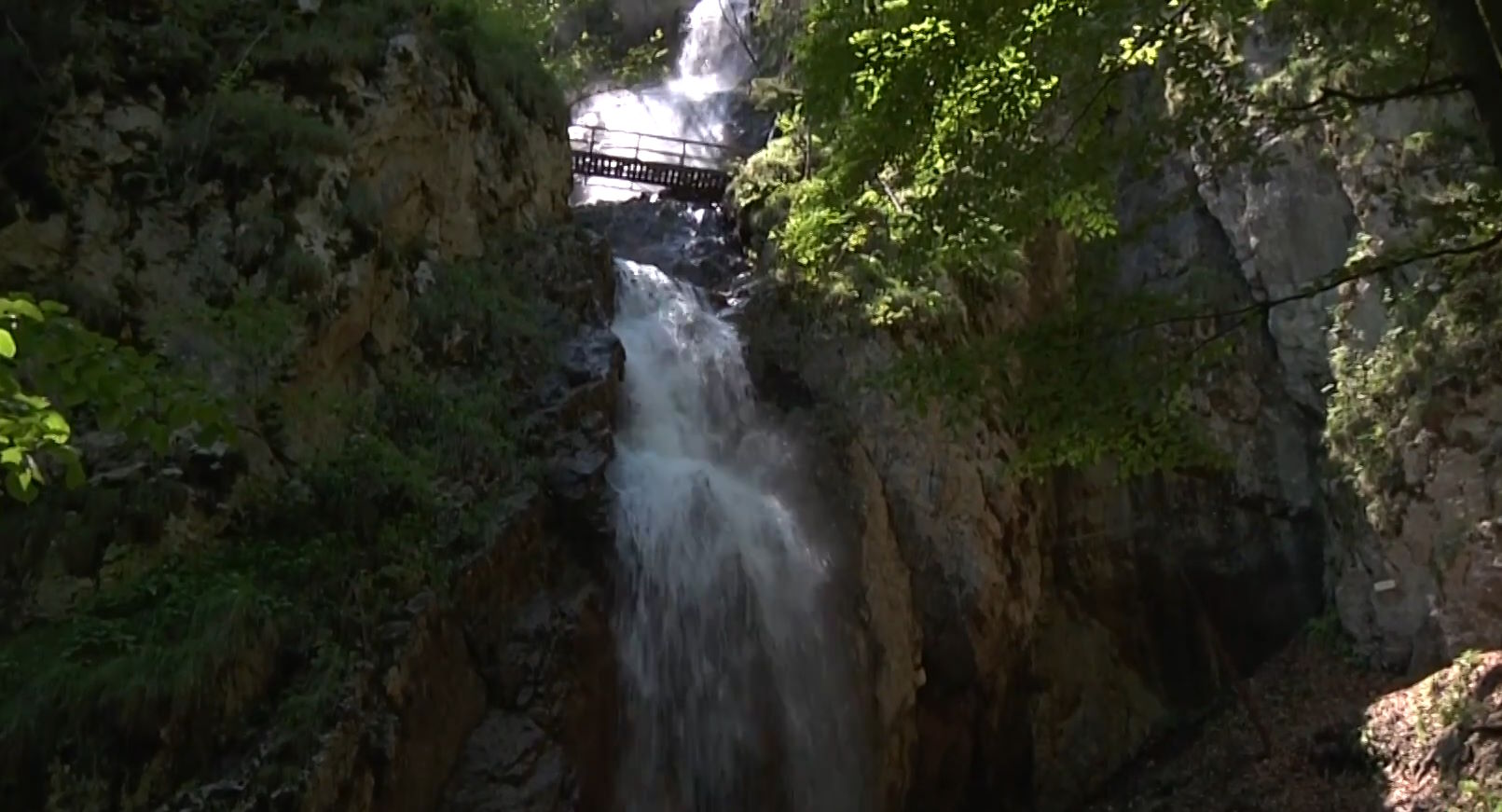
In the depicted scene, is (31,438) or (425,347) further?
(425,347)

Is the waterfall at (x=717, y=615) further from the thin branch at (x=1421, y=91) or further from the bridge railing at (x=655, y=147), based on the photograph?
the bridge railing at (x=655, y=147)

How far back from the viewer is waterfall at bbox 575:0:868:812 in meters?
8.54

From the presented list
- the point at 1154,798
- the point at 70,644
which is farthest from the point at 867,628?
the point at 70,644

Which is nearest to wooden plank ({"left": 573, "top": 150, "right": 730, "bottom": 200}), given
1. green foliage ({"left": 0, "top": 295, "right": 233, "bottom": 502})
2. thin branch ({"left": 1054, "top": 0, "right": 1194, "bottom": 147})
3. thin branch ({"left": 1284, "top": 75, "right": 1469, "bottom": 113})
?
thin branch ({"left": 1054, "top": 0, "right": 1194, "bottom": 147})

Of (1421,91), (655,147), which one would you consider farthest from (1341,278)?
(655,147)

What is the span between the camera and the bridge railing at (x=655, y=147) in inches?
806

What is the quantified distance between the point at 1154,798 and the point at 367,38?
10.6 metres

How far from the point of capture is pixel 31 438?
6.96 feet

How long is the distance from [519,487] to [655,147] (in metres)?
15.3

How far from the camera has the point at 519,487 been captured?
8.09 metres

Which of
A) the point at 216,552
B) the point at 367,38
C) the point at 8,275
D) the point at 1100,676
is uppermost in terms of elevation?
the point at 367,38

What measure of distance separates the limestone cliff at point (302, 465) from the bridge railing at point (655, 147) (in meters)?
10.6

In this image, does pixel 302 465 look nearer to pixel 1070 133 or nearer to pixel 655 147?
pixel 1070 133

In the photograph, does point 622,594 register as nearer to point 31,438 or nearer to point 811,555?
point 811,555
